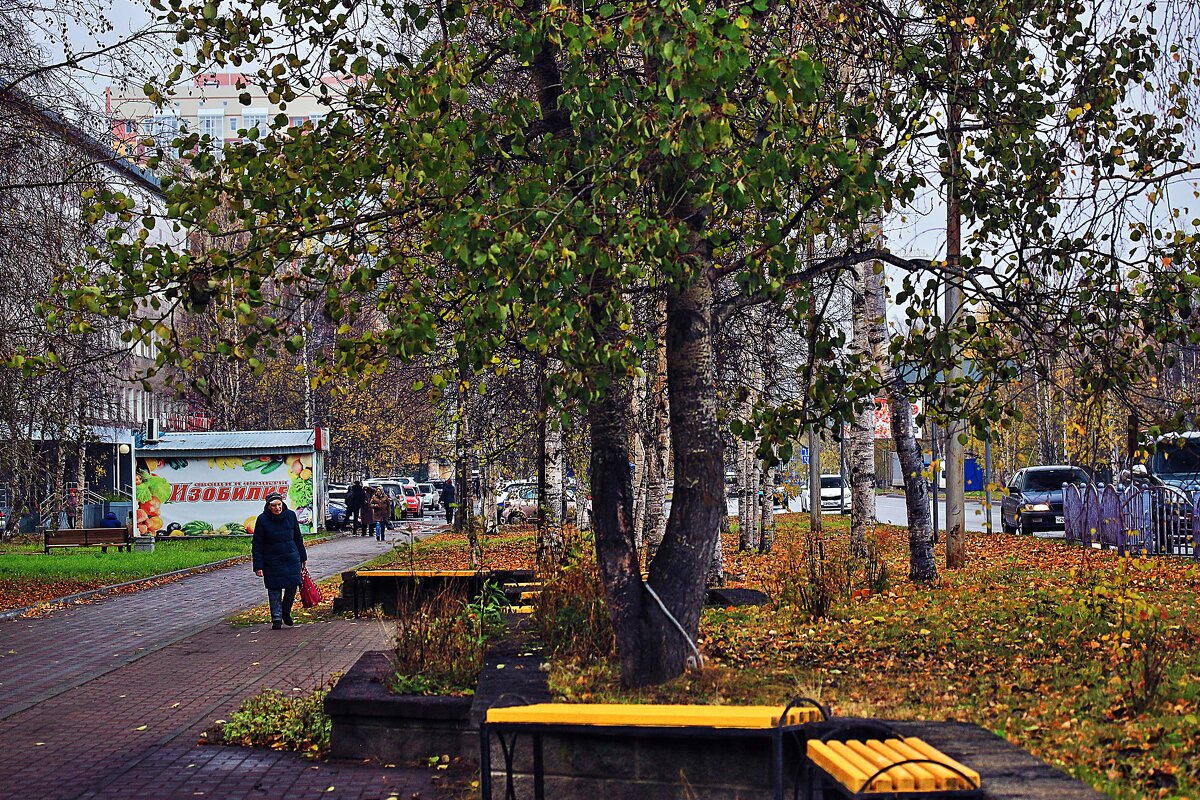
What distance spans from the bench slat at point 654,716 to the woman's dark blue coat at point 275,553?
10909mm

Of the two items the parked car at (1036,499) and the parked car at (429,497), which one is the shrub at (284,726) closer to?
the parked car at (1036,499)

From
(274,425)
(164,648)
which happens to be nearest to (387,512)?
(274,425)

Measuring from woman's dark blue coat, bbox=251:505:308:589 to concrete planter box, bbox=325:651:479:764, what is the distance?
822cm

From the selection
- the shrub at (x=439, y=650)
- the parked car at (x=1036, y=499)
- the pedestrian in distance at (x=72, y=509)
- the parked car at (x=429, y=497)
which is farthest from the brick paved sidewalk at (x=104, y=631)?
the parked car at (x=429, y=497)

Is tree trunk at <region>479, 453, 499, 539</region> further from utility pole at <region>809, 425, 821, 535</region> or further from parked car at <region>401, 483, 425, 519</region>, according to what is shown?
parked car at <region>401, 483, 425, 519</region>

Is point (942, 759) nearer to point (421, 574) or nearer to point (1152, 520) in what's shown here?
point (421, 574)

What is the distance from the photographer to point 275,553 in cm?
1720

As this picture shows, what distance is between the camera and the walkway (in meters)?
8.23

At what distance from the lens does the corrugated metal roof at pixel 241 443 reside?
43.1 metres

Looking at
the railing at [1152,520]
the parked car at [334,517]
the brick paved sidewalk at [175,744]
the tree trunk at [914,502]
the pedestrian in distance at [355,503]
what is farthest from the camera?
the parked car at [334,517]

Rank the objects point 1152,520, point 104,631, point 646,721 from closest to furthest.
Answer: point 646,721 → point 104,631 → point 1152,520

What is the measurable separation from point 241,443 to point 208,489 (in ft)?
5.51

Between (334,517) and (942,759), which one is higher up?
(334,517)

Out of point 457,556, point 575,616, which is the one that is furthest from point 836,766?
point 457,556
